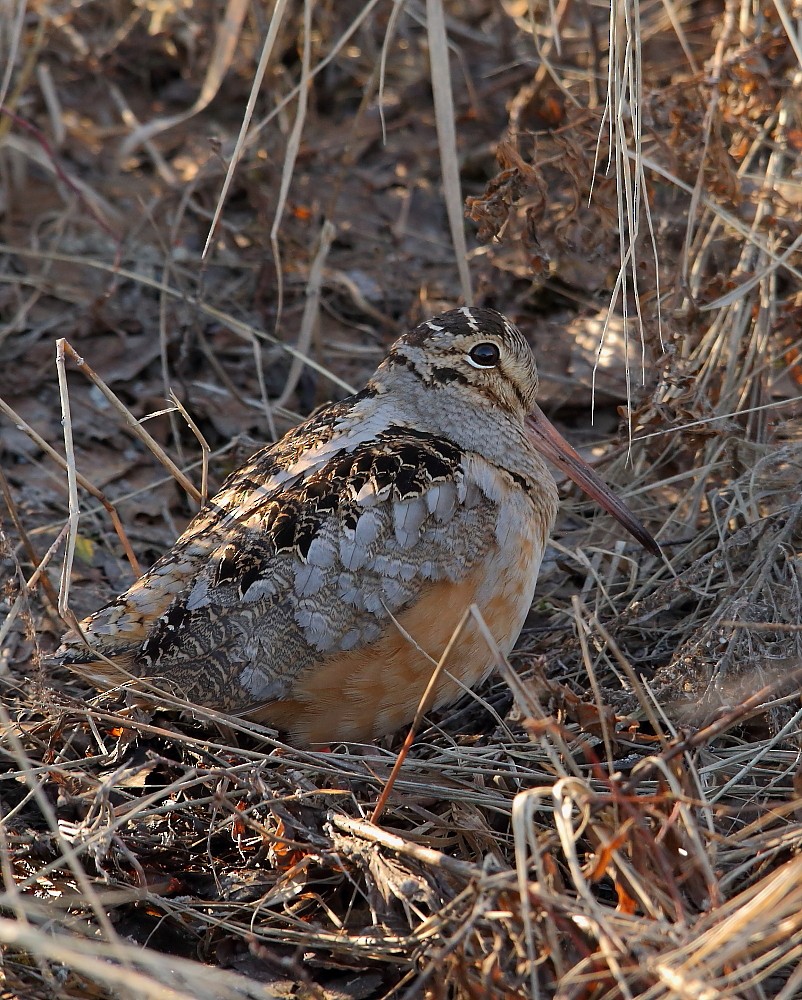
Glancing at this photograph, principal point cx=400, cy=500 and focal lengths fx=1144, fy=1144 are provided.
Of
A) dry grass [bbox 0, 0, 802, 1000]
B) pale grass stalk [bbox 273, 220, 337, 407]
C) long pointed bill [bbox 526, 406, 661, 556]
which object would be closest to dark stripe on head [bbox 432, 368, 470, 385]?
long pointed bill [bbox 526, 406, 661, 556]

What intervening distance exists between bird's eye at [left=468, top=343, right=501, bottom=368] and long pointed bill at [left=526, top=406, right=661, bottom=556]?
1.07 feet

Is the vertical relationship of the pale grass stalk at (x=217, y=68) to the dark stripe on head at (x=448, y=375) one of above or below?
above

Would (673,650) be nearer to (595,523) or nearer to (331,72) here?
(595,523)

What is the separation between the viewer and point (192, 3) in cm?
593

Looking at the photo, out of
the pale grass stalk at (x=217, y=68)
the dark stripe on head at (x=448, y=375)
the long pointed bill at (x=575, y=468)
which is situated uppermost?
the pale grass stalk at (x=217, y=68)

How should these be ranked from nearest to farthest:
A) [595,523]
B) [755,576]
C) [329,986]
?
[329,986] < [755,576] < [595,523]

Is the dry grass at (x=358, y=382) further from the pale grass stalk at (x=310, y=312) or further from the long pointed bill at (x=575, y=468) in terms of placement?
the long pointed bill at (x=575, y=468)

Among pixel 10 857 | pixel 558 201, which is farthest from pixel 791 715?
pixel 558 201

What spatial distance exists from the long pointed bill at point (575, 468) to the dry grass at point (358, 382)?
0.17 m

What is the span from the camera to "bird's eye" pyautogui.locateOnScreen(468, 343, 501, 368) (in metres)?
3.68

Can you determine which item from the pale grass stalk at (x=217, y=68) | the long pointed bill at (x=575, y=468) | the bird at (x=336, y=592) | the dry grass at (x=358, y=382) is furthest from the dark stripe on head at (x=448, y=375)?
the pale grass stalk at (x=217, y=68)

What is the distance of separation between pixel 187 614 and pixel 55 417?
1883 mm

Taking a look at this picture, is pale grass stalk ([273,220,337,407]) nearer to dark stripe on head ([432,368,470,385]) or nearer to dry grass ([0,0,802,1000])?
dry grass ([0,0,802,1000])

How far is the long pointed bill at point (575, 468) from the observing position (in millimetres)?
3881
